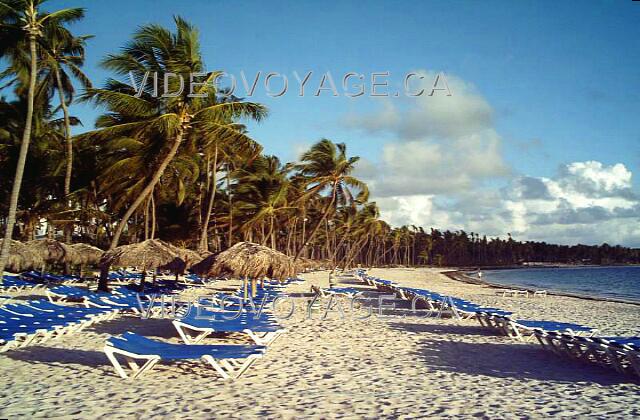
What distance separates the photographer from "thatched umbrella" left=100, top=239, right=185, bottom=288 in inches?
480

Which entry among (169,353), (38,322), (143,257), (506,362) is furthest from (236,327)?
(143,257)

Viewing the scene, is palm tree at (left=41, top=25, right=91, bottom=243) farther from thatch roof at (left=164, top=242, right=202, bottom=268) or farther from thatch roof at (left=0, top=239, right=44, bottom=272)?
thatch roof at (left=164, top=242, right=202, bottom=268)

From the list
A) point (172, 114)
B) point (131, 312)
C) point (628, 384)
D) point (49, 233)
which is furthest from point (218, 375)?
point (49, 233)

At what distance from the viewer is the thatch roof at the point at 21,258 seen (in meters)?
16.0

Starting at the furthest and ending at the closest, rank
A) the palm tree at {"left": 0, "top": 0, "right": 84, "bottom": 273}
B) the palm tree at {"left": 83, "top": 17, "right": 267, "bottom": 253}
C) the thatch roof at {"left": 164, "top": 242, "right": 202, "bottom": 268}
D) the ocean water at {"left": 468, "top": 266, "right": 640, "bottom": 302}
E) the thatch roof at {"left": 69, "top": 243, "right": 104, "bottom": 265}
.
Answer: the ocean water at {"left": 468, "top": 266, "right": 640, "bottom": 302}, the thatch roof at {"left": 69, "top": 243, "right": 104, "bottom": 265}, the thatch roof at {"left": 164, "top": 242, "right": 202, "bottom": 268}, the palm tree at {"left": 83, "top": 17, "right": 267, "bottom": 253}, the palm tree at {"left": 0, "top": 0, "right": 84, "bottom": 273}

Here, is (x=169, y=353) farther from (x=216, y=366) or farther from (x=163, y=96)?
(x=163, y=96)

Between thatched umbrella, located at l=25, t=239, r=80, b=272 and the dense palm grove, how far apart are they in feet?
5.37

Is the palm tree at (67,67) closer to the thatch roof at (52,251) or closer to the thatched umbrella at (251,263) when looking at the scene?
the thatch roof at (52,251)

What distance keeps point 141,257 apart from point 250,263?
2.86 meters

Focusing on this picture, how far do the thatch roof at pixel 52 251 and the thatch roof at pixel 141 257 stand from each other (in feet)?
20.4

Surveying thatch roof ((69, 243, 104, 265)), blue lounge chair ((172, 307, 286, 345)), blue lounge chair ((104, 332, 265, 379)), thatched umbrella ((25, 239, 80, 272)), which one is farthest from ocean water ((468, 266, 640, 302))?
thatched umbrella ((25, 239, 80, 272))

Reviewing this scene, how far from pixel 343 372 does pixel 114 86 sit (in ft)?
37.5

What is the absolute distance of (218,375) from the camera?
19.5ft

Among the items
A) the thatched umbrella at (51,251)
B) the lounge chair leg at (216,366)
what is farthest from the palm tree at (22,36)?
the lounge chair leg at (216,366)
